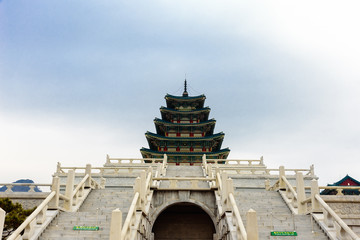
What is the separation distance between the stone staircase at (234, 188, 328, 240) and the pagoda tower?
2258cm

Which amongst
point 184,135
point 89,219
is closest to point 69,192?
point 89,219

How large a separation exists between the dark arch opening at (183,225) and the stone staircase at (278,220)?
16.8 feet

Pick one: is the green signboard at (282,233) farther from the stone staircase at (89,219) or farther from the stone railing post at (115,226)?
the stone staircase at (89,219)

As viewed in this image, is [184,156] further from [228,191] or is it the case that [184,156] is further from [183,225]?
[228,191]

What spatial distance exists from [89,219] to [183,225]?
8511mm

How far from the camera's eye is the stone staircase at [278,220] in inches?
410

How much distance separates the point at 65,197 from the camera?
12.7m

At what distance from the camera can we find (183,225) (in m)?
19.0

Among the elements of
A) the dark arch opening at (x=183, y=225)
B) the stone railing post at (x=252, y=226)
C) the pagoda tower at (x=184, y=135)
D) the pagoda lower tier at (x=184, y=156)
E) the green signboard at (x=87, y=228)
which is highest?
the pagoda tower at (x=184, y=135)

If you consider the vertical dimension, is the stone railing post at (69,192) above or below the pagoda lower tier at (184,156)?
below

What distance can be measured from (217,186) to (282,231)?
15.7 ft

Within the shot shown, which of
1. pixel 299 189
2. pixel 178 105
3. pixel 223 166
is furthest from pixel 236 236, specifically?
pixel 178 105

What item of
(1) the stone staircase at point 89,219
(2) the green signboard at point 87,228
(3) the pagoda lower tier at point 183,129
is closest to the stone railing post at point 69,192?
(1) the stone staircase at point 89,219

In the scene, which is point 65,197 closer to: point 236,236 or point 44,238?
point 44,238
